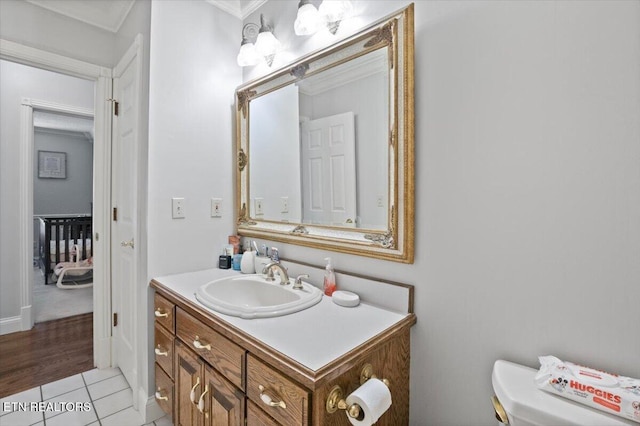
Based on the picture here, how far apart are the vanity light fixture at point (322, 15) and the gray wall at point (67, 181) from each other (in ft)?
21.9

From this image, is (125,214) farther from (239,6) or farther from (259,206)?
(239,6)

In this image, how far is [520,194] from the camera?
926 millimetres

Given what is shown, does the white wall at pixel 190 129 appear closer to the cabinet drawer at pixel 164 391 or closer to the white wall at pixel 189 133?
the white wall at pixel 189 133

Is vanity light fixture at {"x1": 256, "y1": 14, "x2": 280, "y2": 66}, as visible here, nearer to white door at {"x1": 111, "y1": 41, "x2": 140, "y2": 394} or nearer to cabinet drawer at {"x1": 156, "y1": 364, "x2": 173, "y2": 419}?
white door at {"x1": 111, "y1": 41, "x2": 140, "y2": 394}

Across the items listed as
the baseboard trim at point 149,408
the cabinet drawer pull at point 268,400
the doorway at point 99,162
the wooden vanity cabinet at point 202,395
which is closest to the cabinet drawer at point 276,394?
the cabinet drawer pull at point 268,400

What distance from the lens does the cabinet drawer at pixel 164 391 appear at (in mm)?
1493

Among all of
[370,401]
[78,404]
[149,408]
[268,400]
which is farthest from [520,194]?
[78,404]

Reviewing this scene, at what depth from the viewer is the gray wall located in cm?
578

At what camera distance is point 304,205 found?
5.23 feet

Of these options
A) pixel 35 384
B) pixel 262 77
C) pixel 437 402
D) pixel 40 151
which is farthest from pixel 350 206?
pixel 40 151

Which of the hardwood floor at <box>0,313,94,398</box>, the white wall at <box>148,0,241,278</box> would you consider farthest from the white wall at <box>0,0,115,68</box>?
the hardwood floor at <box>0,313,94,398</box>

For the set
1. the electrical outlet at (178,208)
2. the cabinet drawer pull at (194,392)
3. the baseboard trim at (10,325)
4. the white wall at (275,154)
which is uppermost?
the white wall at (275,154)

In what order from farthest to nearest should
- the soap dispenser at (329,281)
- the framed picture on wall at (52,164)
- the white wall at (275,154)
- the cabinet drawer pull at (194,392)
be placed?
the framed picture on wall at (52,164) < the white wall at (275,154) < the soap dispenser at (329,281) < the cabinet drawer pull at (194,392)

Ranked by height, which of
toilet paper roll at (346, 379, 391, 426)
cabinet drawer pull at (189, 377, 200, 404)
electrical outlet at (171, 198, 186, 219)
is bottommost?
cabinet drawer pull at (189, 377, 200, 404)
